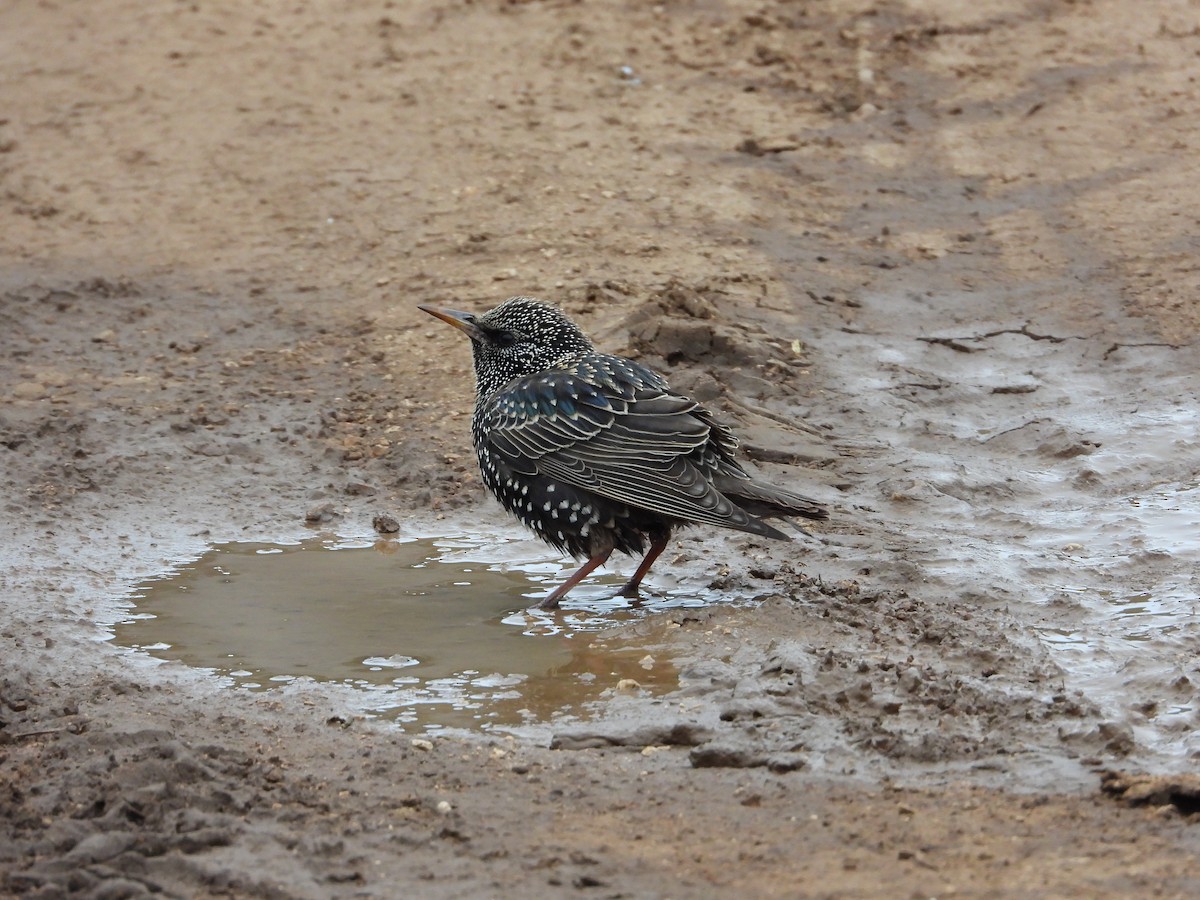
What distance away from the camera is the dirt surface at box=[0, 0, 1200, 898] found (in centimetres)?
425

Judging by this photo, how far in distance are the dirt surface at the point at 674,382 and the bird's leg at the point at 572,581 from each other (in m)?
0.47

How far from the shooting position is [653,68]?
12.5 meters

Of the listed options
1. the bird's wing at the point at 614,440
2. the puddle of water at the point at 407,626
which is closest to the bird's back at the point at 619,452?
the bird's wing at the point at 614,440

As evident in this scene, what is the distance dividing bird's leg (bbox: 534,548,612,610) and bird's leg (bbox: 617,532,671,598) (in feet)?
0.55

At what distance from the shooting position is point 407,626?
625 centimetres

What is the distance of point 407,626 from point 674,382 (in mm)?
2511

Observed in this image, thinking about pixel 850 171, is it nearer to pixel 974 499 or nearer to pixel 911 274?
pixel 911 274

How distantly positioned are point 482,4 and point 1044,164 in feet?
16.2

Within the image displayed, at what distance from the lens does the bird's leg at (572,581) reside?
653cm

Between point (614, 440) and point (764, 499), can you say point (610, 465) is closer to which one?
point (614, 440)

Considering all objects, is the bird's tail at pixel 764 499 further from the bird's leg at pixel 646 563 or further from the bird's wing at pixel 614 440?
the bird's leg at pixel 646 563

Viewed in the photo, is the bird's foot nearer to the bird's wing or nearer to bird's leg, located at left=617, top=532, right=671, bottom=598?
bird's leg, located at left=617, top=532, right=671, bottom=598

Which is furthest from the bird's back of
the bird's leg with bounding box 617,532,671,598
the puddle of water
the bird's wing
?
the puddle of water

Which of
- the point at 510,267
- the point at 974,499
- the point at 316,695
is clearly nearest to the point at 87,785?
the point at 316,695
